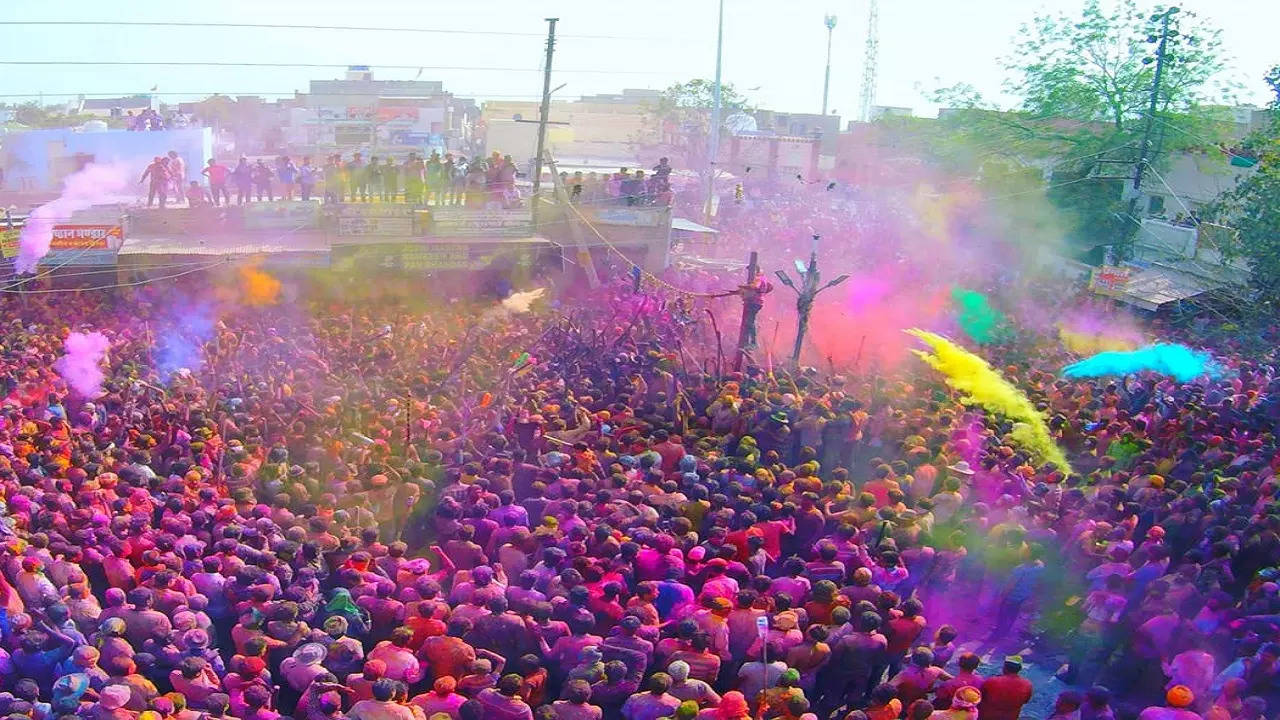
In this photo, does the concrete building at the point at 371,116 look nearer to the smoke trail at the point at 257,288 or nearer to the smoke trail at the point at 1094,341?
the smoke trail at the point at 257,288

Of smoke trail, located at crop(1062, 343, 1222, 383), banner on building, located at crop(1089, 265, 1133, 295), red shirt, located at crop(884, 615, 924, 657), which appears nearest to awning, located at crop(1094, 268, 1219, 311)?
banner on building, located at crop(1089, 265, 1133, 295)

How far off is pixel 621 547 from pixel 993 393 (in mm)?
6881

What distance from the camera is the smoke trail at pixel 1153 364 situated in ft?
47.8

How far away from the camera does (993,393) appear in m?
12.9

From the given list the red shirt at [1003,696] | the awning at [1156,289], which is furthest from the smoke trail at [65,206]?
the awning at [1156,289]

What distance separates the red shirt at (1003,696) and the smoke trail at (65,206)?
672 inches

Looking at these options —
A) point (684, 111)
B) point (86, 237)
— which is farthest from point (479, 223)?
point (684, 111)

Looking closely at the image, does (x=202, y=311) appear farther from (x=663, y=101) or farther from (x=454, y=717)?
(x=663, y=101)

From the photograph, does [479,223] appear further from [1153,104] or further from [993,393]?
[1153,104]

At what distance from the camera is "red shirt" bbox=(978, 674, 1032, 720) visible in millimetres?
6523

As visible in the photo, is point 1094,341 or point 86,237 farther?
point 1094,341

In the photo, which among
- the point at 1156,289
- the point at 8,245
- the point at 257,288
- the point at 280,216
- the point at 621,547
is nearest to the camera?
the point at 621,547

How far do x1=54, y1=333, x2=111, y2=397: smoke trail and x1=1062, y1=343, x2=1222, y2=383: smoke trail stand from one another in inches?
474

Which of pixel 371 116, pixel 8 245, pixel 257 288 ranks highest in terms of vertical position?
pixel 371 116
